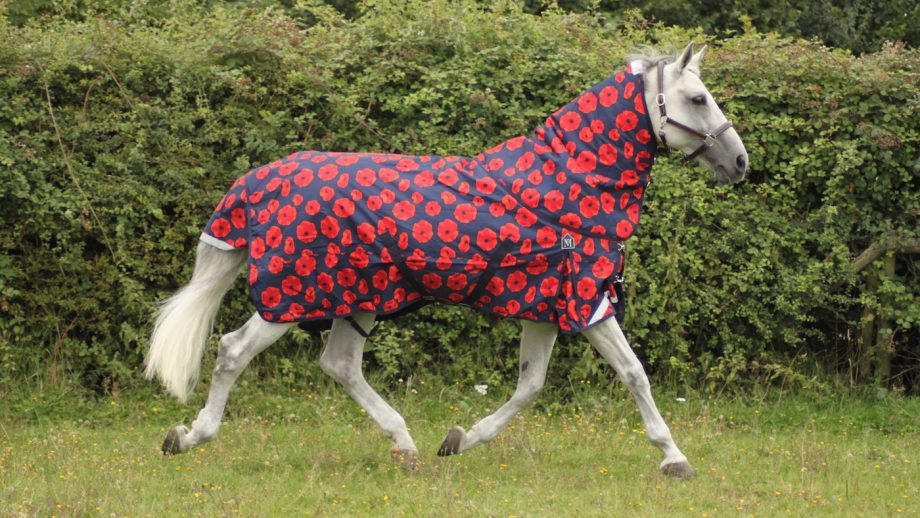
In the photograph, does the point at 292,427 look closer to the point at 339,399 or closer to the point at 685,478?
the point at 339,399

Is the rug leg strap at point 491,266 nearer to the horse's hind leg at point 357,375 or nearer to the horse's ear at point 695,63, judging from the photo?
the horse's hind leg at point 357,375

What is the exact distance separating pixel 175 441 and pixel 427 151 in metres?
3.01

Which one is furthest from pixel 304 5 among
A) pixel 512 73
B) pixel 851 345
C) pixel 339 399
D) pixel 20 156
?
pixel 851 345

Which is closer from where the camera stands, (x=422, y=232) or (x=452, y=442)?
(x=422, y=232)

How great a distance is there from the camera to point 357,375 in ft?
21.6

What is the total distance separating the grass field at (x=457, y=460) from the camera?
5.58 m

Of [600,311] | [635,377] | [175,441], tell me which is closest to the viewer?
[600,311]

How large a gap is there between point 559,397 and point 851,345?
216cm

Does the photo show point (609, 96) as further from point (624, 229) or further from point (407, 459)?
point (407, 459)

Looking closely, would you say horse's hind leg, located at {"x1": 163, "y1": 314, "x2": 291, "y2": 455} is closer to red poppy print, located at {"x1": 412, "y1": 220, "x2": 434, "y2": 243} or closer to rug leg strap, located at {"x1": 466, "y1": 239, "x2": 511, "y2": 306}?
red poppy print, located at {"x1": 412, "y1": 220, "x2": 434, "y2": 243}

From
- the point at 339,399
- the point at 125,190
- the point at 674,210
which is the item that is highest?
the point at 674,210

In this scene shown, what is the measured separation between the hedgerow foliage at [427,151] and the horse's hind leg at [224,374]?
74.8 inches

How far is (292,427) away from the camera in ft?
24.8

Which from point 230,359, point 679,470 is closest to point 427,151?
point 230,359
